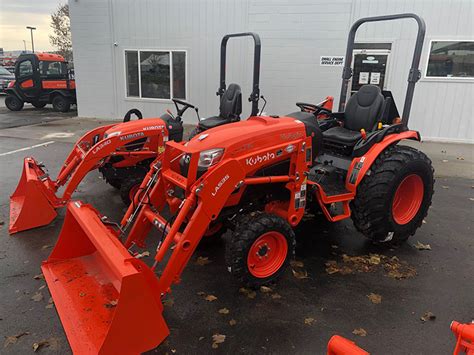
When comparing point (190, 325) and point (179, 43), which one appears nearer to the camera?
point (190, 325)

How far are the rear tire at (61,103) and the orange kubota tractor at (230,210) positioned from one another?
44.0 ft

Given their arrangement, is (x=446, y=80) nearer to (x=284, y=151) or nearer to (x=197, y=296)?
(x=284, y=151)

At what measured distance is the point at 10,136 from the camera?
403 inches

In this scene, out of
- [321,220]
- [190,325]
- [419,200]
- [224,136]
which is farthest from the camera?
[321,220]

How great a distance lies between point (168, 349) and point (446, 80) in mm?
9496

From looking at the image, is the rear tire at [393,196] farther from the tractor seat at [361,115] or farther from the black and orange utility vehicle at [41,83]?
the black and orange utility vehicle at [41,83]

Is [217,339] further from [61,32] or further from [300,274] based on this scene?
[61,32]

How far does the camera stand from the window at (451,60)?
9016mm

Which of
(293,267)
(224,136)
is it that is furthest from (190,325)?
(224,136)

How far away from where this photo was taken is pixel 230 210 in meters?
3.20

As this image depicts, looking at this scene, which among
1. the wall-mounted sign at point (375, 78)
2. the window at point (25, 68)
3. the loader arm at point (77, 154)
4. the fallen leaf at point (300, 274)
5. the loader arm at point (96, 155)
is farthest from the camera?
the window at point (25, 68)

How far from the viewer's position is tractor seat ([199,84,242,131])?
21.5ft

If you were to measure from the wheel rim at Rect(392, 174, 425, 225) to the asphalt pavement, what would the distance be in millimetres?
356

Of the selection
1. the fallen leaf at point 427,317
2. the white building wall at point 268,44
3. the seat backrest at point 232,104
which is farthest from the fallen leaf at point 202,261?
the white building wall at point 268,44
